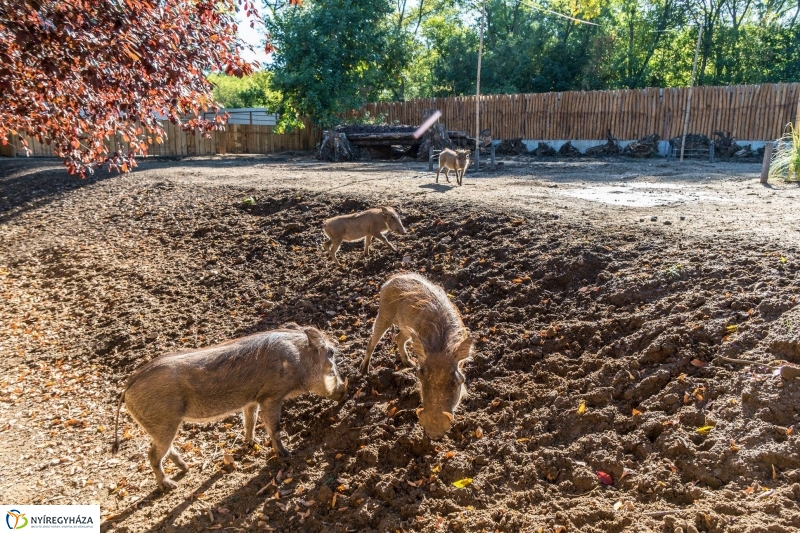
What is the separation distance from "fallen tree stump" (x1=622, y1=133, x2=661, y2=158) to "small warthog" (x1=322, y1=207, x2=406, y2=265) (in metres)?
14.7

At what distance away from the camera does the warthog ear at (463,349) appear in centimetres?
322

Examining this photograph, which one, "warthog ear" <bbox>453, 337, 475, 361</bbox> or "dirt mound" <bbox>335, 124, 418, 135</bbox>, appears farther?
"dirt mound" <bbox>335, 124, 418, 135</bbox>

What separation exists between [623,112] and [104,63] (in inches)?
774

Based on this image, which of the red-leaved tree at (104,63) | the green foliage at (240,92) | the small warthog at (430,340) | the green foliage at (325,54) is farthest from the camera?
the green foliage at (240,92)

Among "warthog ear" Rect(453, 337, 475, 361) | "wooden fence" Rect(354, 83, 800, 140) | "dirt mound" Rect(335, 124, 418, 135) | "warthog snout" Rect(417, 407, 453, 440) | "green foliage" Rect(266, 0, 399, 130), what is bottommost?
"warthog snout" Rect(417, 407, 453, 440)

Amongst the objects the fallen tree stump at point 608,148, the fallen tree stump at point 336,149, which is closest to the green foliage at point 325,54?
the fallen tree stump at point 336,149

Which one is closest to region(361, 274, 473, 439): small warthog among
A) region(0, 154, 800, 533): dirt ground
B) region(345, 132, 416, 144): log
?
region(0, 154, 800, 533): dirt ground

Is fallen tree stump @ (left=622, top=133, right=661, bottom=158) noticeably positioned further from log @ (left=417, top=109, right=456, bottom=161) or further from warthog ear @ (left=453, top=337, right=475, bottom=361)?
warthog ear @ (left=453, top=337, right=475, bottom=361)

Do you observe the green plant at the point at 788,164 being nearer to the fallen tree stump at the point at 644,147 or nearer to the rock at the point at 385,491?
the fallen tree stump at the point at 644,147

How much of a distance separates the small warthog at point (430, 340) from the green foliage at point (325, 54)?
1842 centimetres

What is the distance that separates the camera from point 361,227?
662 cm

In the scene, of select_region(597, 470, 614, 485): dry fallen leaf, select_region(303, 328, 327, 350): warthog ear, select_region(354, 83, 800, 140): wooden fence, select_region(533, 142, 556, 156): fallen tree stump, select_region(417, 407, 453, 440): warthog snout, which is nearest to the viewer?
select_region(597, 470, 614, 485): dry fallen leaf

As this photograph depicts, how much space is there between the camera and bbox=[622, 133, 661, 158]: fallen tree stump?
18.6 meters

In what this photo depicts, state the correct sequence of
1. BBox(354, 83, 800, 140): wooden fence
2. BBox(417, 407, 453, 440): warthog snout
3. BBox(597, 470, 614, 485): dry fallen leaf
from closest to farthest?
BBox(597, 470, 614, 485): dry fallen leaf < BBox(417, 407, 453, 440): warthog snout < BBox(354, 83, 800, 140): wooden fence
